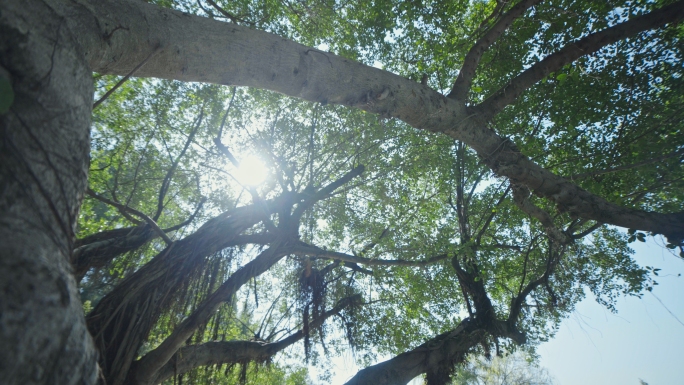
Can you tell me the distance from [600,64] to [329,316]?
595 cm

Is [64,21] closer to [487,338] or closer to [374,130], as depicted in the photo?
[374,130]

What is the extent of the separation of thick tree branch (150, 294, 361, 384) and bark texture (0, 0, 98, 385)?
3.55 m

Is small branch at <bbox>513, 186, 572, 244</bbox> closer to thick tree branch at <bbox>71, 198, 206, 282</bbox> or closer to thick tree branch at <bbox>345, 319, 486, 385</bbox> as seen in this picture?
thick tree branch at <bbox>345, 319, 486, 385</bbox>

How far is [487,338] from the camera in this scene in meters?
6.54

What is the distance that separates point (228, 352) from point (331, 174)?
329cm

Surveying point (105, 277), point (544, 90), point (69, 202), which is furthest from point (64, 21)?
point (544, 90)

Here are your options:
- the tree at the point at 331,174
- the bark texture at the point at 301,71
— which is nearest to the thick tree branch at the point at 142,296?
the tree at the point at 331,174

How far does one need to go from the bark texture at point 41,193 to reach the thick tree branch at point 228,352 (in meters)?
3.55

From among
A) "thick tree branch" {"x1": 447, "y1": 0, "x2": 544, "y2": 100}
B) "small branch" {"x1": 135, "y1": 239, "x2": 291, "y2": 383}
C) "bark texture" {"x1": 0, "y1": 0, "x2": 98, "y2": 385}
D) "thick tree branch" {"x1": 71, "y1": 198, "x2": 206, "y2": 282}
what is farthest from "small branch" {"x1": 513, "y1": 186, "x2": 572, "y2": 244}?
"thick tree branch" {"x1": 71, "y1": 198, "x2": 206, "y2": 282}

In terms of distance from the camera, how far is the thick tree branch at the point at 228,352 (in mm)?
4344

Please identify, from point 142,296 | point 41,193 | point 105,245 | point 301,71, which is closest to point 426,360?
point 142,296

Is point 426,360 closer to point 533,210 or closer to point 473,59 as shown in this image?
point 533,210

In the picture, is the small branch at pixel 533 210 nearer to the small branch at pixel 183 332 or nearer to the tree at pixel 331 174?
the tree at pixel 331 174

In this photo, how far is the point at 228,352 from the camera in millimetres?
5020
